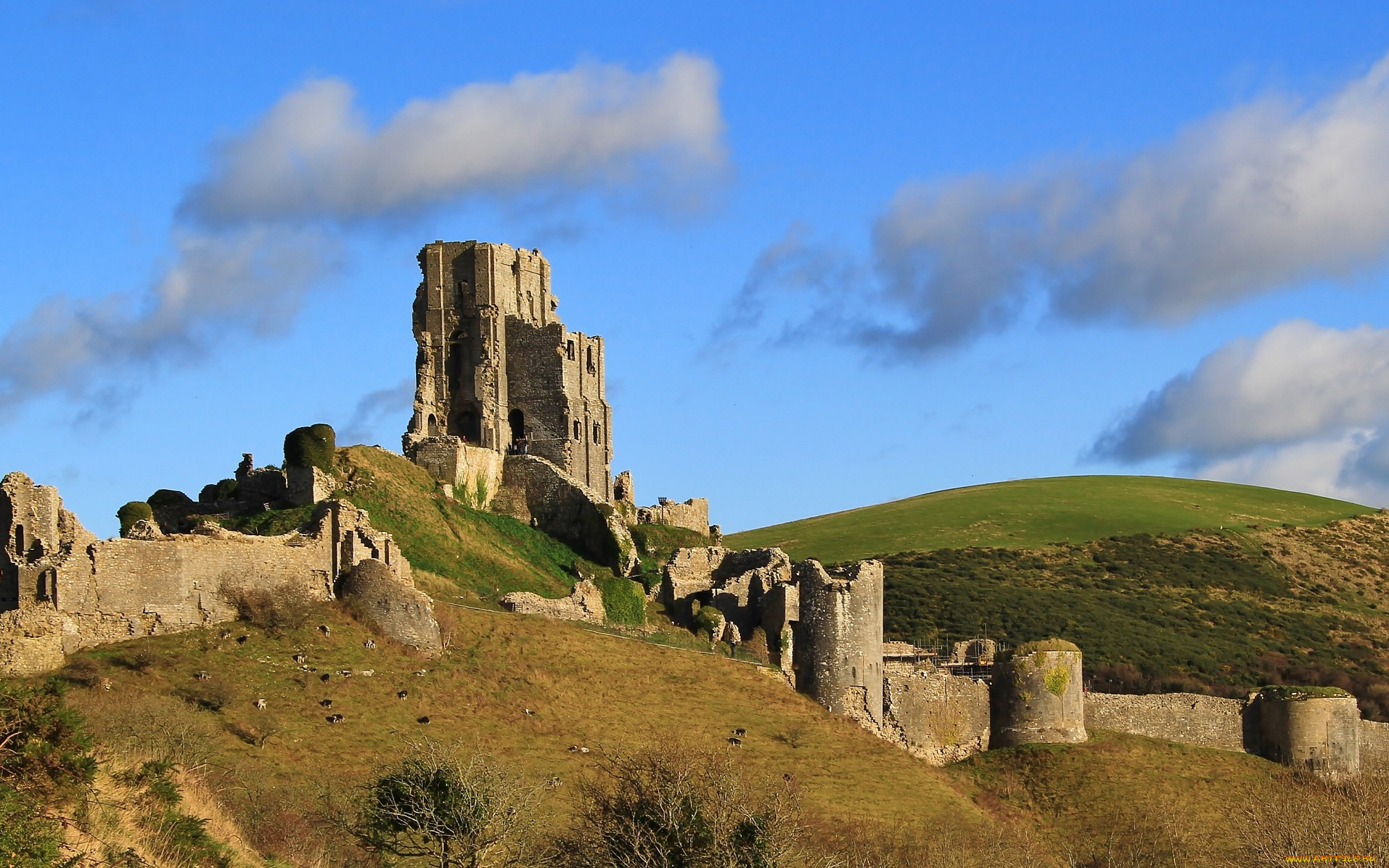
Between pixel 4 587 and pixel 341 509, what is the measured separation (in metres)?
7.74

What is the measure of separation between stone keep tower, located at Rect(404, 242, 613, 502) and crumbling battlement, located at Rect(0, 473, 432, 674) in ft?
66.6

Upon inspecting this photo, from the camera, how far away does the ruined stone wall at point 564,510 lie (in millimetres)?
61000

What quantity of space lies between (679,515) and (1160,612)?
25.3 m

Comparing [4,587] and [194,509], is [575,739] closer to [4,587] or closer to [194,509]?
[4,587]

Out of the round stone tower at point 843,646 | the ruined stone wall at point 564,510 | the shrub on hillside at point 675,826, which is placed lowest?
the shrub on hillside at point 675,826

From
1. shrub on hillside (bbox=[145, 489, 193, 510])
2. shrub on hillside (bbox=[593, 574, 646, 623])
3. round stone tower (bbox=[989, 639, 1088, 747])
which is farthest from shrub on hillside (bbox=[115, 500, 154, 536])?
round stone tower (bbox=[989, 639, 1088, 747])

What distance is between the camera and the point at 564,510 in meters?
62.9

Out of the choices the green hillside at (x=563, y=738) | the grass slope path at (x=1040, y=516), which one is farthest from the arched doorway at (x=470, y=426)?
the grass slope path at (x=1040, y=516)

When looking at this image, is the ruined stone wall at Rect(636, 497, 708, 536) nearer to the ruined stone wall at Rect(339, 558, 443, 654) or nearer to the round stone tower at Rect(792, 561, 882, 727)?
the round stone tower at Rect(792, 561, 882, 727)

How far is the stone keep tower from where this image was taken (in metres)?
66.1

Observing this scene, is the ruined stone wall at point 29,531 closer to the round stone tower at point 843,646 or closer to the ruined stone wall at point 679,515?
the round stone tower at point 843,646

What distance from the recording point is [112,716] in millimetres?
35156

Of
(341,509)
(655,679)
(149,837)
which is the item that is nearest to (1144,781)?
(655,679)

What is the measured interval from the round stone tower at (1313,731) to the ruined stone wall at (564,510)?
18898mm
